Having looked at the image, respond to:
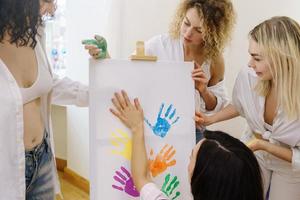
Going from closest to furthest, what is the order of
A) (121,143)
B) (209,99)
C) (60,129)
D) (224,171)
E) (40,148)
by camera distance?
(224,171), (40,148), (121,143), (209,99), (60,129)

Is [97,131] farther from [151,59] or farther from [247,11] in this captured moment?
[247,11]

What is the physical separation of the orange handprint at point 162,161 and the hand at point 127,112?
0.38ft

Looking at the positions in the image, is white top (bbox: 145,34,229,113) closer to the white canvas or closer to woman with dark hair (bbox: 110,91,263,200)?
the white canvas

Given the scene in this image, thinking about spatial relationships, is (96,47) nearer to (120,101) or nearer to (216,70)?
(120,101)

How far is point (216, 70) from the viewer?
5.30 ft

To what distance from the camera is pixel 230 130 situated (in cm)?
247

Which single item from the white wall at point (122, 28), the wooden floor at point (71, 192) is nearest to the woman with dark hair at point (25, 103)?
the white wall at point (122, 28)

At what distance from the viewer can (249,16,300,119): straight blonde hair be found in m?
1.32

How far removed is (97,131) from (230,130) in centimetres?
147

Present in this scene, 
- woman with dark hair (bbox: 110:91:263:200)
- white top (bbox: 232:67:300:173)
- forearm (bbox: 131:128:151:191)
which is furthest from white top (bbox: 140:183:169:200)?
white top (bbox: 232:67:300:173)

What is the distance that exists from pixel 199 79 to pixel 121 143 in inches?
15.3

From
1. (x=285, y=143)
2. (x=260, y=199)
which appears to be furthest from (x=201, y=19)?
(x=260, y=199)

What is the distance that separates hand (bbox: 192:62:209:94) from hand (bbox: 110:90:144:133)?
26 centimetres

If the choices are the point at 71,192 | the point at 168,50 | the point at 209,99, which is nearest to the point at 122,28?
the point at 168,50
